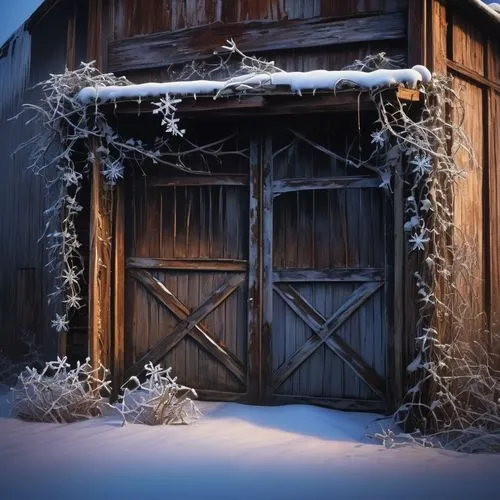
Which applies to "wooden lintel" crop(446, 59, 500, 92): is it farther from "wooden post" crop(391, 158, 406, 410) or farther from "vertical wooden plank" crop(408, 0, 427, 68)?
"wooden post" crop(391, 158, 406, 410)

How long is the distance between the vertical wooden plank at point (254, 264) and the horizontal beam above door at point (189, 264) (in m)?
0.16

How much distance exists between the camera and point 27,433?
244 inches

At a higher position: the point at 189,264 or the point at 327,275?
the point at 189,264

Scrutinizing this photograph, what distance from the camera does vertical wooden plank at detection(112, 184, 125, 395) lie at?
25.2ft

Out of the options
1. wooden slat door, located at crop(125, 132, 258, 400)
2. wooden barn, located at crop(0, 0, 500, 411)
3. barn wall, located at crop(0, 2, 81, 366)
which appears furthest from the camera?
barn wall, located at crop(0, 2, 81, 366)

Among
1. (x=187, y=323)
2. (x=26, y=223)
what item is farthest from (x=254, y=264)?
(x=26, y=223)

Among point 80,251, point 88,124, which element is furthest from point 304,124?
point 80,251

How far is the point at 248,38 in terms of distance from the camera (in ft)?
24.3

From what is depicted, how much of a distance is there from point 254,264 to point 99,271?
5.87 feet

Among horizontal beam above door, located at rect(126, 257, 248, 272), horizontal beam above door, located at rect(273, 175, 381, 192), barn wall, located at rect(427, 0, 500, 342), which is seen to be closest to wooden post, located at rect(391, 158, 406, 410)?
Result: horizontal beam above door, located at rect(273, 175, 381, 192)

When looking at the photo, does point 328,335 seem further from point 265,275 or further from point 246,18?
point 246,18

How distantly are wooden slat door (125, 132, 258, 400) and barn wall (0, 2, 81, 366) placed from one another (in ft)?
7.23

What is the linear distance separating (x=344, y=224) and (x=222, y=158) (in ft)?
5.40

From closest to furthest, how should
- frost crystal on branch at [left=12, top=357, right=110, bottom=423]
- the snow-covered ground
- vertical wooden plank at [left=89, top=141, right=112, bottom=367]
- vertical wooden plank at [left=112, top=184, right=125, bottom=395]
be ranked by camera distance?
the snow-covered ground → frost crystal on branch at [left=12, top=357, right=110, bottom=423] → vertical wooden plank at [left=89, top=141, right=112, bottom=367] → vertical wooden plank at [left=112, top=184, right=125, bottom=395]
